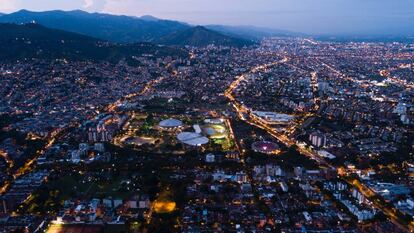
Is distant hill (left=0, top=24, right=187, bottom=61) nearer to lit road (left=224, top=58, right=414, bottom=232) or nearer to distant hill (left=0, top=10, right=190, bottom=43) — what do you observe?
lit road (left=224, top=58, right=414, bottom=232)

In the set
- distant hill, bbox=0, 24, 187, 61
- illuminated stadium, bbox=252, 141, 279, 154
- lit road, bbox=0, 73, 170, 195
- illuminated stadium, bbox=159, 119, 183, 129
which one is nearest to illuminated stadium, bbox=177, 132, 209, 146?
illuminated stadium, bbox=159, 119, 183, 129

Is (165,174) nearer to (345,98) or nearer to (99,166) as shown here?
(99,166)

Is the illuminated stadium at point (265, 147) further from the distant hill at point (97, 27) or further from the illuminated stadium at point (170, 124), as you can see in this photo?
the distant hill at point (97, 27)

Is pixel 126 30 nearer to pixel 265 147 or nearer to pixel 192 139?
pixel 192 139

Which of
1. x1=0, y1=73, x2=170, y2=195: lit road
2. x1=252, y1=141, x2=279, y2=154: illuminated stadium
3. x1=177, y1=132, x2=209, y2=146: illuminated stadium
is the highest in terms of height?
x1=177, y1=132, x2=209, y2=146: illuminated stadium

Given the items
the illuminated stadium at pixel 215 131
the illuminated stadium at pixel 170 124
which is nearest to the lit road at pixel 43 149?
the illuminated stadium at pixel 170 124

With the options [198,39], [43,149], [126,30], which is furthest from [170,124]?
[126,30]

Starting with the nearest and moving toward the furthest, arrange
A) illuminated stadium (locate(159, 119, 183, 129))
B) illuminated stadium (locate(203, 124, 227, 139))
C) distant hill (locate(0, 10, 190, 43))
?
1. illuminated stadium (locate(203, 124, 227, 139))
2. illuminated stadium (locate(159, 119, 183, 129))
3. distant hill (locate(0, 10, 190, 43))

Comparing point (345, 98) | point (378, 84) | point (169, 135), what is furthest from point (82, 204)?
point (378, 84)
